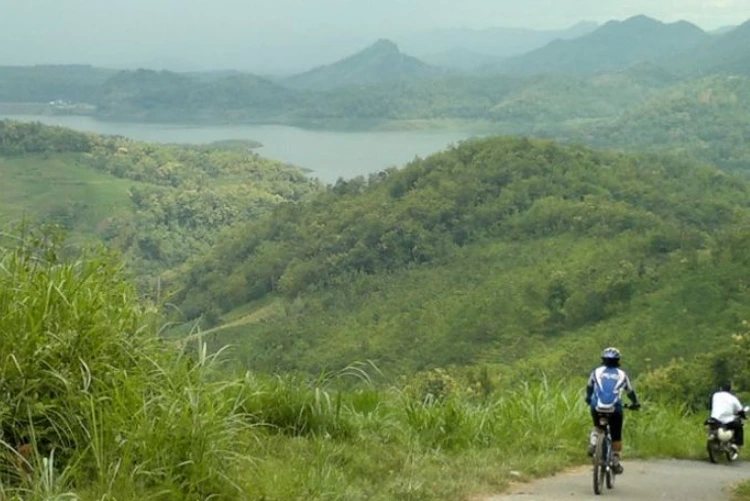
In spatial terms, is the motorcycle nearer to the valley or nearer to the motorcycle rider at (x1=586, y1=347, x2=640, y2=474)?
the valley

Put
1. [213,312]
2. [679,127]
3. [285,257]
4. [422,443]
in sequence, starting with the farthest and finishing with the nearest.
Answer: [679,127]
[285,257]
[213,312]
[422,443]

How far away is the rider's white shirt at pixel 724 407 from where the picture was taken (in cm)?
730

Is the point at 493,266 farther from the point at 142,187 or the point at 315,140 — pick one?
the point at 315,140

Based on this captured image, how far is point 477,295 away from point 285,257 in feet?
65.9

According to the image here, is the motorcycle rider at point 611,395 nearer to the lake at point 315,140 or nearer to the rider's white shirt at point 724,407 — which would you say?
the rider's white shirt at point 724,407

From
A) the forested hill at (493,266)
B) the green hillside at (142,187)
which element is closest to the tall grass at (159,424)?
the forested hill at (493,266)

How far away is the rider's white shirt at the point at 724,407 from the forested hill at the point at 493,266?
902 inches

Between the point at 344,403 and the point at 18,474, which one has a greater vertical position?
the point at 18,474

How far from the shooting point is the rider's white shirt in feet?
23.9

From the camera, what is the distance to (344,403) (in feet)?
18.2

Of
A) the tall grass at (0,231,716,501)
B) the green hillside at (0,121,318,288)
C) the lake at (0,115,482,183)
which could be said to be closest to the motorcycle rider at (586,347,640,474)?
the tall grass at (0,231,716,501)

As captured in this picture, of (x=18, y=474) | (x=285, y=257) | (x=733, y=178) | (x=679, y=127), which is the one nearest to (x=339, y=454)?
(x=18, y=474)

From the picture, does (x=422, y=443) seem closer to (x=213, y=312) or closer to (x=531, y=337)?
(x=531, y=337)

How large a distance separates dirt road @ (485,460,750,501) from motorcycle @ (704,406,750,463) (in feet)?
1.80
